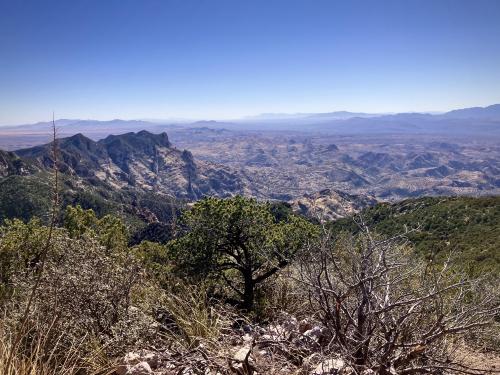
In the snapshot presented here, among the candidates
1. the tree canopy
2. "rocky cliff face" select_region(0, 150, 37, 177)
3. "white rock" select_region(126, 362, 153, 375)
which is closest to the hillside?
the tree canopy

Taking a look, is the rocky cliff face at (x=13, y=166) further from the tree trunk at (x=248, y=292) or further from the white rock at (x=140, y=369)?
the white rock at (x=140, y=369)

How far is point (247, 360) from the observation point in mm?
3859

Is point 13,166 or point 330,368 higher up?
point 330,368

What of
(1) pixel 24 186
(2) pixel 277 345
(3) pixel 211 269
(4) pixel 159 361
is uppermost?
(2) pixel 277 345

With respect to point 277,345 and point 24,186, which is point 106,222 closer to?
point 277,345

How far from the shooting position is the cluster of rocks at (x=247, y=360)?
3973 millimetres

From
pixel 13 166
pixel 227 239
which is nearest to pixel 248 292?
pixel 227 239

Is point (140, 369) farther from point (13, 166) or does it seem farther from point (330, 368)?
point (13, 166)

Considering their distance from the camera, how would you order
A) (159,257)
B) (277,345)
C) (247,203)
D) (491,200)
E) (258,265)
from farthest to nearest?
(491,200) < (159,257) < (247,203) < (258,265) < (277,345)

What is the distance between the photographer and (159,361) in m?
4.71

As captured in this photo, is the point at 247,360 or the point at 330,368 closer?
the point at 247,360

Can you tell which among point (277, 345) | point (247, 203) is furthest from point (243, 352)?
point (247, 203)

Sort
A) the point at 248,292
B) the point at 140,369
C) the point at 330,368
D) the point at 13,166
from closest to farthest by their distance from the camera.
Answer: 1. the point at 330,368
2. the point at 140,369
3. the point at 248,292
4. the point at 13,166

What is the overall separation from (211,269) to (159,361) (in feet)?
28.3
